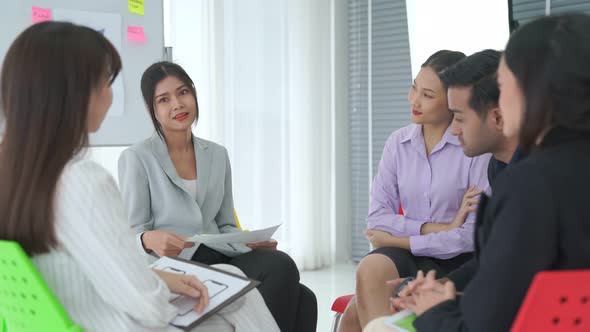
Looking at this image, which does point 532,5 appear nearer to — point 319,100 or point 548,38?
point 319,100

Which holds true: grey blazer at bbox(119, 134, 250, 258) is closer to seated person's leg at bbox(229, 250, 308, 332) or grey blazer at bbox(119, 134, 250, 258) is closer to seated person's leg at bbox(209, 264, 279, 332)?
seated person's leg at bbox(229, 250, 308, 332)

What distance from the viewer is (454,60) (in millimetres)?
2051

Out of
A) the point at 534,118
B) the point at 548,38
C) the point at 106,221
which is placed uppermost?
the point at 548,38

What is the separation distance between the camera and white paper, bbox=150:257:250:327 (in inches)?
51.6

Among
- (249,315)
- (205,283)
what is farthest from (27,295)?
(249,315)

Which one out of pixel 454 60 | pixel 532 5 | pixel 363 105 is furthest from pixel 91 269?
pixel 363 105

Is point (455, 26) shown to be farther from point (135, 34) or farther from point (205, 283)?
point (205, 283)

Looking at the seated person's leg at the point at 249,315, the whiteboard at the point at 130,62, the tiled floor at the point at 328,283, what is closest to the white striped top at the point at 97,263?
the seated person's leg at the point at 249,315

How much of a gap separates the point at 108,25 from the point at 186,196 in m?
0.96

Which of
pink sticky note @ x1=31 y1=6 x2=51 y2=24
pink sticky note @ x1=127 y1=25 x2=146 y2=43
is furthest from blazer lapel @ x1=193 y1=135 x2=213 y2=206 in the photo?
pink sticky note @ x1=31 y1=6 x2=51 y2=24

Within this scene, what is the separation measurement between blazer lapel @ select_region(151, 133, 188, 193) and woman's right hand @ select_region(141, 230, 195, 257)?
241mm

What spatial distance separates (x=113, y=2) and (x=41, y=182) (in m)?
1.70

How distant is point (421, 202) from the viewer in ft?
6.71

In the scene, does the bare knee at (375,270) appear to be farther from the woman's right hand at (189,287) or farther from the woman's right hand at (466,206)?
the woman's right hand at (189,287)
